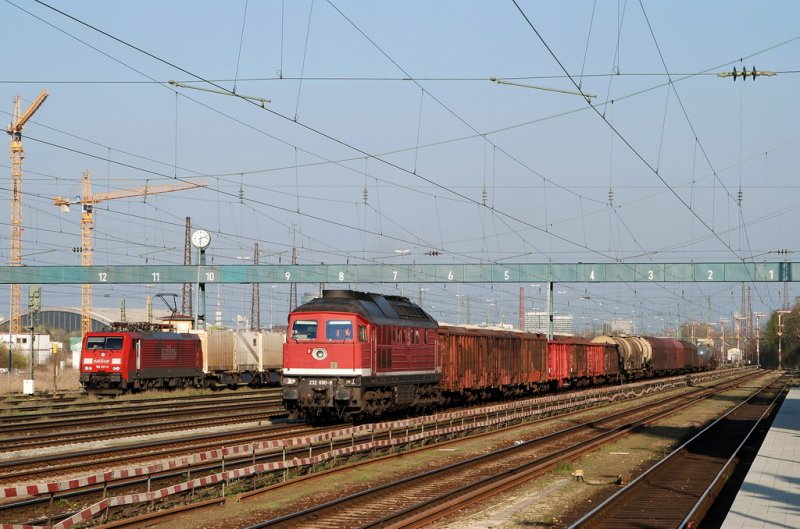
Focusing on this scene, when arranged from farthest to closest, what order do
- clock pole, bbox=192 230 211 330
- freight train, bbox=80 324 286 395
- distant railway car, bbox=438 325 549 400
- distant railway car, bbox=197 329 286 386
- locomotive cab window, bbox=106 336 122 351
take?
clock pole, bbox=192 230 211 330 → distant railway car, bbox=197 329 286 386 → freight train, bbox=80 324 286 395 → locomotive cab window, bbox=106 336 122 351 → distant railway car, bbox=438 325 549 400

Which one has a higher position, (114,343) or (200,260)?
(200,260)

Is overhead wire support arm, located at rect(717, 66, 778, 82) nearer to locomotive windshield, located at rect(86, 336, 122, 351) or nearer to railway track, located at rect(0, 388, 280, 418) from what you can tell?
railway track, located at rect(0, 388, 280, 418)

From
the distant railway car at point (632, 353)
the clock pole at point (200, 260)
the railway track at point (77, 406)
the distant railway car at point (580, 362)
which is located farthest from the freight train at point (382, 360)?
the clock pole at point (200, 260)

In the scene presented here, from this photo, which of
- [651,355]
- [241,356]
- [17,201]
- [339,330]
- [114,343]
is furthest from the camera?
[17,201]

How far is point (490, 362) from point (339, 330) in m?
15.3

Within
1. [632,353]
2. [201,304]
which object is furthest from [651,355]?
[201,304]

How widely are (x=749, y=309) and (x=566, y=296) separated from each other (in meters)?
81.6

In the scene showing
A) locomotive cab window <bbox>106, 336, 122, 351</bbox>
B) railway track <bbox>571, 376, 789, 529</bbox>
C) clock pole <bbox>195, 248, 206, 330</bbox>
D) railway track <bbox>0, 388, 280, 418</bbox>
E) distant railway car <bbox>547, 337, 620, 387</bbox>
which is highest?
clock pole <bbox>195, 248, 206, 330</bbox>

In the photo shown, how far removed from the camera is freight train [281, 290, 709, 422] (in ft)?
92.6

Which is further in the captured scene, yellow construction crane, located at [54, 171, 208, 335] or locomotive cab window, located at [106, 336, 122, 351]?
yellow construction crane, located at [54, 171, 208, 335]

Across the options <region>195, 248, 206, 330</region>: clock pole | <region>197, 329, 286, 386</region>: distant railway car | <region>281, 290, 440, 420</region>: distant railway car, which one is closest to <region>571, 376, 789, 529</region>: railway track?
<region>281, 290, 440, 420</region>: distant railway car

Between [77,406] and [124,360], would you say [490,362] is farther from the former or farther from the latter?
[77,406]

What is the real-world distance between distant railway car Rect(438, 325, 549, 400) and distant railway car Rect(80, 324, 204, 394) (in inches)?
643

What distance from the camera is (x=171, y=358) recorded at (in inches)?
1950
